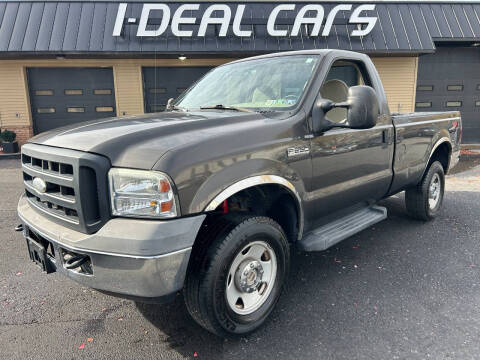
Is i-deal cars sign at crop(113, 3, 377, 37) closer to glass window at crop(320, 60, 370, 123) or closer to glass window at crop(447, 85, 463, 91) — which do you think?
glass window at crop(447, 85, 463, 91)

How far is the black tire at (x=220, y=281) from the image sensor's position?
221 centimetres

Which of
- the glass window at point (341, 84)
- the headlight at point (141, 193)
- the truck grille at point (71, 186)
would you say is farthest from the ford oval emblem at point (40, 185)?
the glass window at point (341, 84)

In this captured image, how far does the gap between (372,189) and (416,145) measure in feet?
3.43

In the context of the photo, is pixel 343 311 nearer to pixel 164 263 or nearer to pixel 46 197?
pixel 164 263

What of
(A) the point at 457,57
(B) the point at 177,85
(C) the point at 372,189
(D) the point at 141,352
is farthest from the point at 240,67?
(A) the point at 457,57

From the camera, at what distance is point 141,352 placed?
7.82ft

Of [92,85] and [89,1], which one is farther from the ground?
[89,1]

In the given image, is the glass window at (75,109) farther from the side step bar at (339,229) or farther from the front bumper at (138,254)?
the front bumper at (138,254)

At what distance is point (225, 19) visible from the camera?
11.8 m

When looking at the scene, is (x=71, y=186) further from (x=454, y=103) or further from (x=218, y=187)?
(x=454, y=103)

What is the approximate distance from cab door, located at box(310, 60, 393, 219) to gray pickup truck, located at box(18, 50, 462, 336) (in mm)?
15

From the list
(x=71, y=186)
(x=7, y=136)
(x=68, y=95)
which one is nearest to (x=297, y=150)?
(x=71, y=186)

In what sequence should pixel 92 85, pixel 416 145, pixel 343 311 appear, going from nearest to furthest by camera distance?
1. pixel 343 311
2. pixel 416 145
3. pixel 92 85

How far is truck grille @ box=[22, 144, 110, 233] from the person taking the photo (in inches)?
79.8
